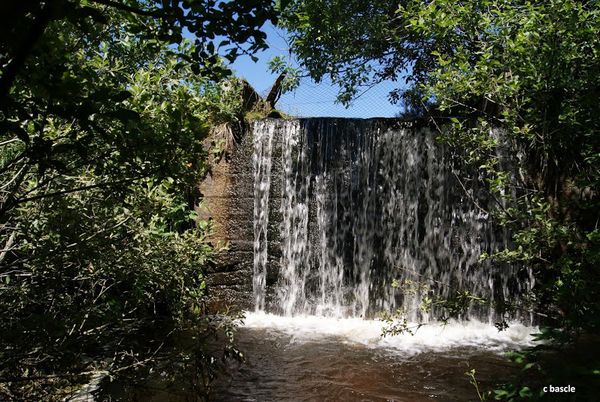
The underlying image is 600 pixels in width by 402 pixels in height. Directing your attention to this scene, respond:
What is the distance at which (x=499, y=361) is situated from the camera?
19.7 feet

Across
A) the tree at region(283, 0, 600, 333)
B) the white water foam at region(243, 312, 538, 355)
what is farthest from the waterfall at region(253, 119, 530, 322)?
the tree at region(283, 0, 600, 333)

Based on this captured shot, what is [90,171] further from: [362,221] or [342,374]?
[362,221]

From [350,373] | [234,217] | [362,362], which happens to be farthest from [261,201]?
[350,373]

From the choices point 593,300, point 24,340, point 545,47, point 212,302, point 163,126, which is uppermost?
point 545,47

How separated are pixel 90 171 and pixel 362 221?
6330mm

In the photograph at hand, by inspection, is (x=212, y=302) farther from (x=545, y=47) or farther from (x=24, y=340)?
(x=545, y=47)

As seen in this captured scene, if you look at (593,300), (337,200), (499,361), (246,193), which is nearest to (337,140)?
(337,200)

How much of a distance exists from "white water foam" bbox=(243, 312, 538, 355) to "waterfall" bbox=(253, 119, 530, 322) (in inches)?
19.0

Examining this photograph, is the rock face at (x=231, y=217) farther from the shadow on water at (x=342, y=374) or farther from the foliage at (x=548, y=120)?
the foliage at (x=548, y=120)

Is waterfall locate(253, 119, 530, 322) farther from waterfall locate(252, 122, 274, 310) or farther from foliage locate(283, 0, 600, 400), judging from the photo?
foliage locate(283, 0, 600, 400)

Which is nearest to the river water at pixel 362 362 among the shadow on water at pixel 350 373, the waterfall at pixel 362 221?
the shadow on water at pixel 350 373

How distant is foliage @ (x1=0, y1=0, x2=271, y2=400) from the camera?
64.9 inches

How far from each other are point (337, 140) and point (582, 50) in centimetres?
571

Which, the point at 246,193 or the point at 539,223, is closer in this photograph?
the point at 539,223
